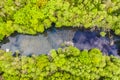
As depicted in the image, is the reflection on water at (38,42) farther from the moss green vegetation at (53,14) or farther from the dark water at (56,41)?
the moss green vegetation at (53,14)

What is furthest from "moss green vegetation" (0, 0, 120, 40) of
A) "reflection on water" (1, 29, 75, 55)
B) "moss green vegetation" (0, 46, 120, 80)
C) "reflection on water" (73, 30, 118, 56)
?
"moss green vegetation" (0, 46, 120, 80)

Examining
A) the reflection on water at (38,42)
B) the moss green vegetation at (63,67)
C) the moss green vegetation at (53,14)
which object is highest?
the moss green vegetation at (53,14)

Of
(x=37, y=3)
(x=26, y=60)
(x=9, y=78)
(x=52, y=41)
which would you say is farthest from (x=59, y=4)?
(x=9, y=78)

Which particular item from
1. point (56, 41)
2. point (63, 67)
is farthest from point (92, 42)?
point (63, 67)

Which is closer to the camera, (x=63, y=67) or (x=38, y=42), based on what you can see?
(x=63, y=67)

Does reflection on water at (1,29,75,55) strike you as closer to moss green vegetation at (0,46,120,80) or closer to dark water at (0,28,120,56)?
dark water at (0,28,120,56)

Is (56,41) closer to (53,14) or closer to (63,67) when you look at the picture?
(53,14)

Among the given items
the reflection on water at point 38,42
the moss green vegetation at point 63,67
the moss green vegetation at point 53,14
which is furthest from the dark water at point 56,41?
the moss green vegetation at point 63,67
